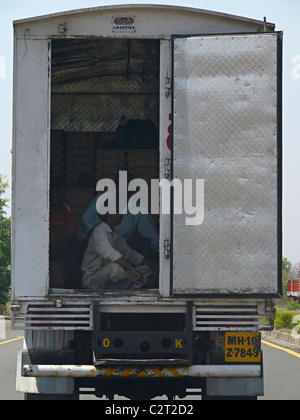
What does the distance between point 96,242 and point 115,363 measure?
160 cm

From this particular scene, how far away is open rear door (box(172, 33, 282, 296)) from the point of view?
8148 millimetres

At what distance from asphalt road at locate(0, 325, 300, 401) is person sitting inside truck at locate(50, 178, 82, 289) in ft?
7.16

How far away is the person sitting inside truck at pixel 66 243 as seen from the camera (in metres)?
10.1

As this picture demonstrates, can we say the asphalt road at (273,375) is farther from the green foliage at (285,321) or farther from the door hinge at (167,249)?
the green foliage at (285,321)

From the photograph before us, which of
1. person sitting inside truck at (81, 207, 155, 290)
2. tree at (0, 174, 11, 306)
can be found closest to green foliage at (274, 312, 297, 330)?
person sitting inside truck at (81, 207, 155, 290)

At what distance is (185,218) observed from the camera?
8.16 meters

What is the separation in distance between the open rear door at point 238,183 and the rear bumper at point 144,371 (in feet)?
2.36

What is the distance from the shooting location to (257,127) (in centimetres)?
816

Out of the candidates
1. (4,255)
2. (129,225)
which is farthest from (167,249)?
(4,255)

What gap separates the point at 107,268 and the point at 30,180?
156 centimetres

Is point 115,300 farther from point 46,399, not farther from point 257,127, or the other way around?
point 257,127

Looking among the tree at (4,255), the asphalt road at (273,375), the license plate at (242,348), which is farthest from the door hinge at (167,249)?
the tree at (4,255)

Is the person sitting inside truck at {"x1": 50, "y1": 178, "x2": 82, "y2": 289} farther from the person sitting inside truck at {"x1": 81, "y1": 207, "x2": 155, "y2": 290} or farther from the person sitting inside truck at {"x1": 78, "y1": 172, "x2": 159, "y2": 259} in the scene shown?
the person sitting inside truck at {"x1": 81, "y1": 207, "x2": 155, "y2": 290}
